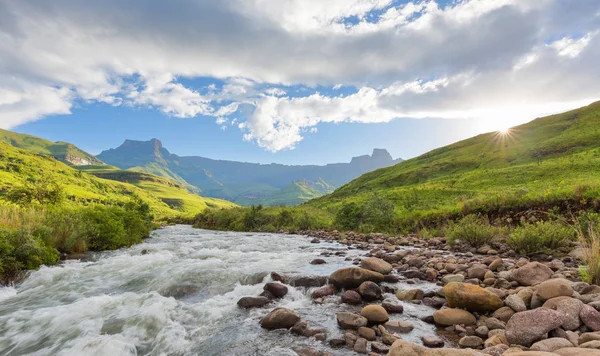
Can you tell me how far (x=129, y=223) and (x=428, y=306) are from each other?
28.8 meters

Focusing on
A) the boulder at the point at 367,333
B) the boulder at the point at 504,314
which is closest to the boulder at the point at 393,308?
the boulder at the point at 367,333

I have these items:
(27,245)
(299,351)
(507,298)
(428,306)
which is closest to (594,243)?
(507,298)

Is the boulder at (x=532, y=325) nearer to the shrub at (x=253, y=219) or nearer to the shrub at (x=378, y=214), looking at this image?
the shrub at (x=378, y=214)

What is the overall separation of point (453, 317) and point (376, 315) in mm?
1999

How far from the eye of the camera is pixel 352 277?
1091cm

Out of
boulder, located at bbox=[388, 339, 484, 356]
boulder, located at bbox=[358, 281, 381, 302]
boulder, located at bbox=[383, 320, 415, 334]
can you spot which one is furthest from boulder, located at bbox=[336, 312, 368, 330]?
boulder, located at bbox=[388, 339, 484, 356]

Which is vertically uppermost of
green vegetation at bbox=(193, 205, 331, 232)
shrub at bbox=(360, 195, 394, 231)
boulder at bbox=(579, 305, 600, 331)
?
boulder at bbox=(579, 305, 600, 331)

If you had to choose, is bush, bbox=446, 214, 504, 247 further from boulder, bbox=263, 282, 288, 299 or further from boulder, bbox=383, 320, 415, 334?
boulder, bbox=263, 282, 288, 299

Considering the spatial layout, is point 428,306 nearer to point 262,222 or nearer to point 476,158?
point 262,222

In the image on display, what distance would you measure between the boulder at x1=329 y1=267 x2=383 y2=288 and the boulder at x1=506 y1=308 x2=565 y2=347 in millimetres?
5083

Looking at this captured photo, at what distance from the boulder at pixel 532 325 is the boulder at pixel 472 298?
4.65 ft

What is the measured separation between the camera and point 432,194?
2122 inches

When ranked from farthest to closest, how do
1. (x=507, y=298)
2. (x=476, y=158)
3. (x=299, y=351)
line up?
(x=476, y=158) → (x=507, y=298) → (x=299, y=351)

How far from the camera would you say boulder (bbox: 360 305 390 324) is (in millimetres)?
7902
